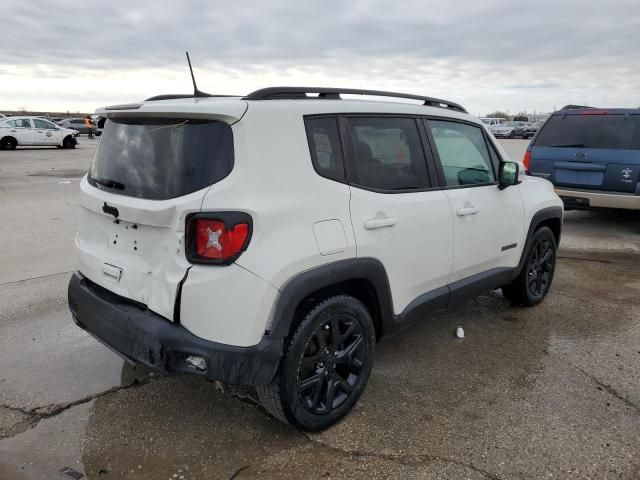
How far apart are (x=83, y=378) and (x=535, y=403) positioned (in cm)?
286

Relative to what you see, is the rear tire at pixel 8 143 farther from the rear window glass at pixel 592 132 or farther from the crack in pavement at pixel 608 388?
the crack in pavement at pixel 608 388

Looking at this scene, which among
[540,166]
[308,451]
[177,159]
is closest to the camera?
[177,159]

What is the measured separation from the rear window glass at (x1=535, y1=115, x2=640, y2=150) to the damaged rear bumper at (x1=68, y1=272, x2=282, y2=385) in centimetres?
671

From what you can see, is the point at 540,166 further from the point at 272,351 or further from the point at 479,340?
the point at 272,351

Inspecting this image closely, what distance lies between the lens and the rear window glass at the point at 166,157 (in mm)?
2498

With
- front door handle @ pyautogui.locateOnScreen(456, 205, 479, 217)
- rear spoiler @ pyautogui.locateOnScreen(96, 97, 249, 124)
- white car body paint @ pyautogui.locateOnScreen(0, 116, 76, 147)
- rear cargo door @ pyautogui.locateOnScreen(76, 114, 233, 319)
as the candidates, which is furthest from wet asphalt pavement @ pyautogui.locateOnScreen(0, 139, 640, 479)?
white car body paint @ pyautogui.locateOnScreen(0, 116, 76, 147)

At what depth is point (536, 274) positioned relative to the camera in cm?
486

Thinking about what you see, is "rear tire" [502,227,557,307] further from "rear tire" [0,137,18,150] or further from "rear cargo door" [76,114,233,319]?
→ "rear tire" [0,137,18,150]

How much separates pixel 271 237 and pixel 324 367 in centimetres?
87

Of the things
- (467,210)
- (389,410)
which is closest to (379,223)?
(467,210)

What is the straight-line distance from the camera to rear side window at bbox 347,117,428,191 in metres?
3.03

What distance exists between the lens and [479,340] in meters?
4.21

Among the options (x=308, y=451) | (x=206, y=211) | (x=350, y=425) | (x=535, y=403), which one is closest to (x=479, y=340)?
(x=535, y=403)

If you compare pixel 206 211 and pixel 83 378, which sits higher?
pixel 206 211
